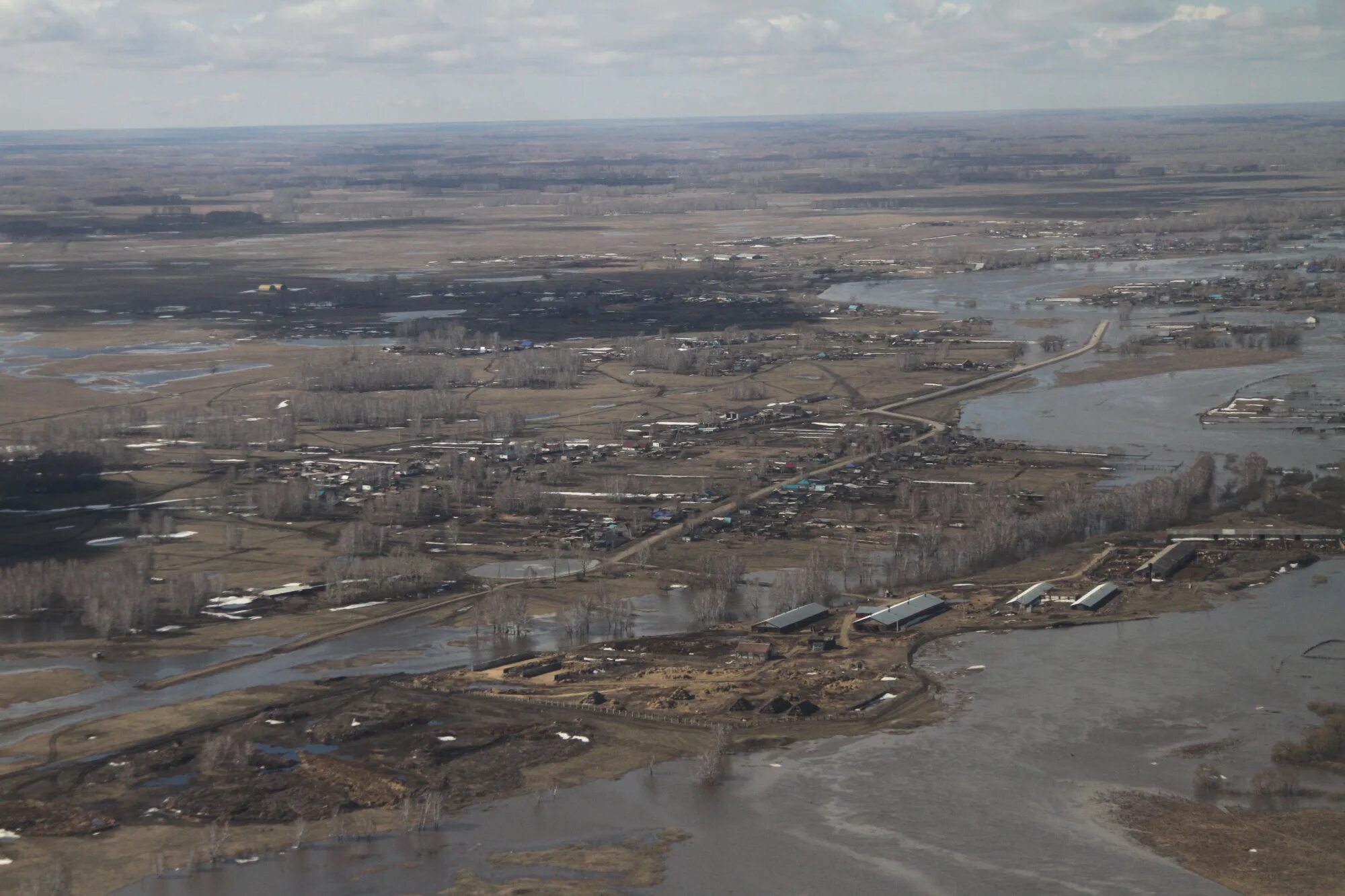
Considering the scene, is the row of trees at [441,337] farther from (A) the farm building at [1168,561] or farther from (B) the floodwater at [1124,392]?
(A) the farm building at [1168,561]

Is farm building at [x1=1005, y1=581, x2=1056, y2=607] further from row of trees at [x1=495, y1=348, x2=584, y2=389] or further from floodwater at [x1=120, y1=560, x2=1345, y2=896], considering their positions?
row of trees at [x1=495, y1=348, x2=584, y2=389]

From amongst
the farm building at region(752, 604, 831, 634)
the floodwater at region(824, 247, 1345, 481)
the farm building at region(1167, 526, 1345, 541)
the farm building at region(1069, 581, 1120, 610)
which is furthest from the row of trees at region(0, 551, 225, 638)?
the floodwater at region(824, 247, 1345, 481)

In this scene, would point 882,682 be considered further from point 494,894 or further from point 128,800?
point 128,800

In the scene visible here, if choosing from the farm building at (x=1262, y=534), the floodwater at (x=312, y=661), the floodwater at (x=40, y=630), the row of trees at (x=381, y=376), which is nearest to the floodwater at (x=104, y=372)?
the row of trees at (x=381, y=376)

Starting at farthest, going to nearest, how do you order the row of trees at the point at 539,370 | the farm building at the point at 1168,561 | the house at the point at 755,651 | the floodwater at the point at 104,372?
1. the floodwater at the point at 104,372
2. the row of trees at the point at 539,370
3. the farm building at the point at 1168,561
4. the house at the point at 755,651

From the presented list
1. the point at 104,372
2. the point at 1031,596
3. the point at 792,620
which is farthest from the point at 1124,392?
the point at 104,372

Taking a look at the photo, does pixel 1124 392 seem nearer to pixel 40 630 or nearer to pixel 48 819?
pixel 40 630
